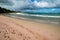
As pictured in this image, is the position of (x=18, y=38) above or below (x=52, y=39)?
above

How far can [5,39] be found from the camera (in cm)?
235

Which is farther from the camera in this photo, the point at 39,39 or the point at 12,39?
the point at 39,39

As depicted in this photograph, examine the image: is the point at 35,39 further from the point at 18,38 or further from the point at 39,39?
the point at 18,38

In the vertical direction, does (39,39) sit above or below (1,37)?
below

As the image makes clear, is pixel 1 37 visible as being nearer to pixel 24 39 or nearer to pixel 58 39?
pixel 24 39

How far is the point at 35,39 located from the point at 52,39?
22.2 inches

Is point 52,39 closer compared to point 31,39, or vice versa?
point 31,39

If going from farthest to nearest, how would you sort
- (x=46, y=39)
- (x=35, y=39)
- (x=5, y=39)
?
(x=46, y=39), (x=35, y=39), (x=5, y=39)

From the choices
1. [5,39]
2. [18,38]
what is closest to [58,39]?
[18,38]

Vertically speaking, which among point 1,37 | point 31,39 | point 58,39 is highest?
point 1,37

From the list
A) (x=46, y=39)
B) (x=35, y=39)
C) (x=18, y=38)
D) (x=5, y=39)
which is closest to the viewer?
(x=5, y=39)

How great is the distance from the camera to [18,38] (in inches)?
102

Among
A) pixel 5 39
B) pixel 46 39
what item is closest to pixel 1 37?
pixel 5 39

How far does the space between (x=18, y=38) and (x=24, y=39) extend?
0.42 ft
